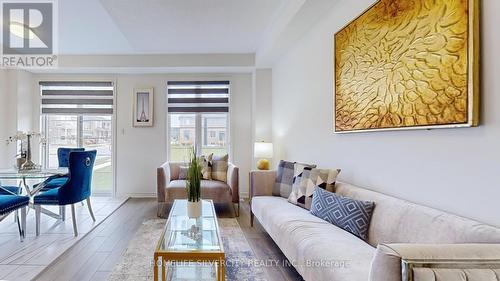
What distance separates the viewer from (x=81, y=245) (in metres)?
3.05

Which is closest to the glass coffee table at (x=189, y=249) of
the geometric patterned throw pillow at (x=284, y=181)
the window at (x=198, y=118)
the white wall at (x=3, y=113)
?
the geometric patterned throw pillow at (x=284, y=181)

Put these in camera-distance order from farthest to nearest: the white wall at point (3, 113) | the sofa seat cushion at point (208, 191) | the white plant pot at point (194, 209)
→ the white wall at point (3, 113) → the sofa seat cushion at point (208, 191) → the white plant pot at point (194, 209)

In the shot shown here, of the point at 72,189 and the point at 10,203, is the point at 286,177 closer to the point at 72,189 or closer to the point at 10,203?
the point at 72,189

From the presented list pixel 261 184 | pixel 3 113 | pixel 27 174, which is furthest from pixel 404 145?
pixel 3 113

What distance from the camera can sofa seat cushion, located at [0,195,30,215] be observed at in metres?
2.81

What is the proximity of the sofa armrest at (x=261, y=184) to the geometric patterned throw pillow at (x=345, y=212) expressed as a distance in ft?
3.72

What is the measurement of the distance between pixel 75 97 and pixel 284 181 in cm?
451

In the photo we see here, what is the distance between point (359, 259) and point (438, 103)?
0.98 m

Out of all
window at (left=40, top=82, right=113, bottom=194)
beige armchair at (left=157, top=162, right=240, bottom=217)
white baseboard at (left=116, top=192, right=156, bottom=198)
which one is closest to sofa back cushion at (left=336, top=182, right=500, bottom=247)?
beige armchair at (left=157, top=162, right=240, bottom=217)

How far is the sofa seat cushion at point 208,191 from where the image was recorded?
4.18 meters

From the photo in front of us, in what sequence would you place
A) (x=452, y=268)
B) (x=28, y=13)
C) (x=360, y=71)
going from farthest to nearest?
(x=28, y=13) < (x=360, y=71) < (x=452, y=268)

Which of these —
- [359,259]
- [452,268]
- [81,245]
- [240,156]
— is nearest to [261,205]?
[359,259]

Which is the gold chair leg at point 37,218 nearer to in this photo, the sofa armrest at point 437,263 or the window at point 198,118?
the window at point 198,118

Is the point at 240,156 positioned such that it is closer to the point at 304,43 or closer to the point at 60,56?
the point at 304,43
